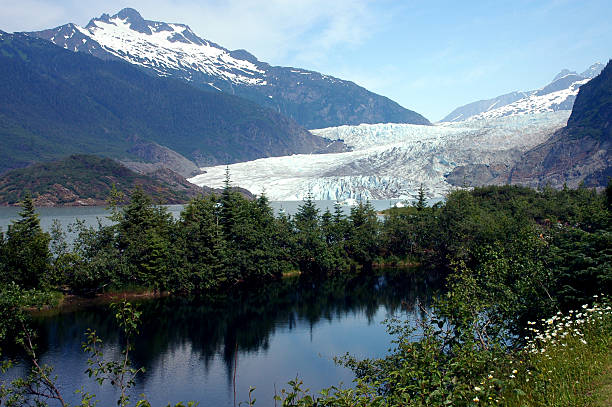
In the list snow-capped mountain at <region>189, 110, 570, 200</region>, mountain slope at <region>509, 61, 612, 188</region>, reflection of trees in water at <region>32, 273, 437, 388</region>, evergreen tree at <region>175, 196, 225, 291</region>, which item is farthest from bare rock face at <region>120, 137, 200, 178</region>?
reflection of trees in water at <region>32, 273, 437, 388</region>

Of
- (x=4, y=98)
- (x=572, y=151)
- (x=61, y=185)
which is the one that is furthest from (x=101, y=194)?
(x=4, y=98)

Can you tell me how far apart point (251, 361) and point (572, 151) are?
82.0 meters

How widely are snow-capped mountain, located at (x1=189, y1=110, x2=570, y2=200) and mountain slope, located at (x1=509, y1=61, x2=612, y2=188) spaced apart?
310 centimetres

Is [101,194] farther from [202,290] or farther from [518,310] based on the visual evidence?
[518,310]

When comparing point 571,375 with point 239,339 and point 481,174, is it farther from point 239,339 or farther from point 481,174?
point 481,174

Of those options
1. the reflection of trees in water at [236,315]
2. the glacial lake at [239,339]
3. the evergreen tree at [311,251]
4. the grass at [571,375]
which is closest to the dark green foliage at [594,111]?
the evergreen tree at [311,251]

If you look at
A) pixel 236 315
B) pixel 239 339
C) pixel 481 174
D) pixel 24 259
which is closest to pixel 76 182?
pixel 24 259

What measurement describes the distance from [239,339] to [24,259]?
39.0 feet

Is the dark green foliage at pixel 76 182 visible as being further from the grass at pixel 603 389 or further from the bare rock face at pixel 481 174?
the grass at pixel 603 389

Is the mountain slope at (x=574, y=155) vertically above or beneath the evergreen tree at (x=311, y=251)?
above

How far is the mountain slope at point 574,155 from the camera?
254ft

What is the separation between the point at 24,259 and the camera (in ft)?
75.4

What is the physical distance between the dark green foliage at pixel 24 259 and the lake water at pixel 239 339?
8.71ft

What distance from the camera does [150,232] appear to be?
2759 centimetres
